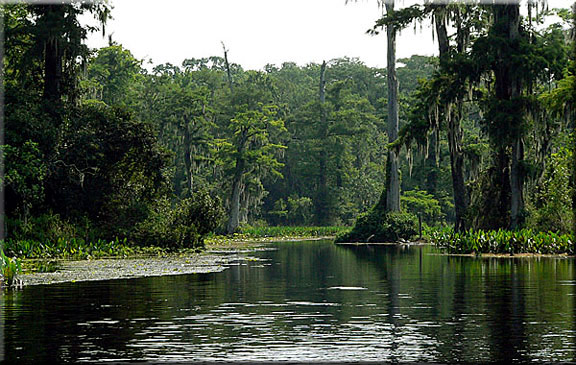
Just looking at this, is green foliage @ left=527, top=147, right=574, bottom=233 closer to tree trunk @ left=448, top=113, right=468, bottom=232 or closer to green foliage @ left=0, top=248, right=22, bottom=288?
tree trunk @ left=448, top=113, right=468, bottom=232

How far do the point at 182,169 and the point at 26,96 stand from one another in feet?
170

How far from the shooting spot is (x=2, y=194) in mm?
38125

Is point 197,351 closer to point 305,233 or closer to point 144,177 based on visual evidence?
point 144,177

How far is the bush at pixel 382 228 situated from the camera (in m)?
59.2

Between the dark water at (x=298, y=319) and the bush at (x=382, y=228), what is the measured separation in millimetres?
33795

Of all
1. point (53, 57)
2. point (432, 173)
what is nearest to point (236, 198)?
point (432, 173)

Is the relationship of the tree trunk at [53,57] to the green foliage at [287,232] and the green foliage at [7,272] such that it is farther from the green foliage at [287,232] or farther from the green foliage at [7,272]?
the green foliage at [287,232]

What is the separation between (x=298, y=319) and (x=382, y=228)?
45264 mm

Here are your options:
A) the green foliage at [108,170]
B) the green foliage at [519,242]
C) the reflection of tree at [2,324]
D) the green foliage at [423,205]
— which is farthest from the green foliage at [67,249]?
the green foliage at [423,205]

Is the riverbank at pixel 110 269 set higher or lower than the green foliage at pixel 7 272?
lower

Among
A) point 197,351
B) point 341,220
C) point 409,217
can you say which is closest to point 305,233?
point 341,220

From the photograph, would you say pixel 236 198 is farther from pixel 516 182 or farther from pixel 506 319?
pixel 506 319

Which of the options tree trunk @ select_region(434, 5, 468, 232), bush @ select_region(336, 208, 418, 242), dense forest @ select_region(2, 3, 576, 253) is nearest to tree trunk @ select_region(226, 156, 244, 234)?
bush @ select_region(336, 208, 418, 242)

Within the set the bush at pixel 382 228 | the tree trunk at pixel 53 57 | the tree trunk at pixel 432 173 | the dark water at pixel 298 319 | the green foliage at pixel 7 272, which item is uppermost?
the tree trunk at pixel 53 57
